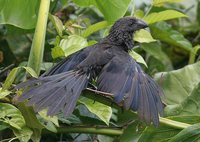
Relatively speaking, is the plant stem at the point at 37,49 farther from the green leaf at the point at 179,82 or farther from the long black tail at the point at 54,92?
the green leaf at the point at 179,82

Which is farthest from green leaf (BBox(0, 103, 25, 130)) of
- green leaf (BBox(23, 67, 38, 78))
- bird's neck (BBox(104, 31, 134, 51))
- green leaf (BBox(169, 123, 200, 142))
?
bird's neck (BBox(104, 31, 134, 51))

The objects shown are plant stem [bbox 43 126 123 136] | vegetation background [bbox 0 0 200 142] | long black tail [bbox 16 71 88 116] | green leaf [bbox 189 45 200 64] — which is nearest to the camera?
long black tail [bbox 16 71 88 116]

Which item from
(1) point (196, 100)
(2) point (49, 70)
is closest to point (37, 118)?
(2) point (49, 70)

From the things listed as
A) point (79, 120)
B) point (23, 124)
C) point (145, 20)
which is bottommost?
point (79, 120)

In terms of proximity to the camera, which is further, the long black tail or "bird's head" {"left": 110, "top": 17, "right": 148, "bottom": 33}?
"bird's head" {"left": 110, "top": 17, "right": 148, "bottom": 33}

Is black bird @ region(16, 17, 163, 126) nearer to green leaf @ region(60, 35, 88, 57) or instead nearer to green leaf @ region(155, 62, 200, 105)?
green leaf @ region(60, 35, 88, 57)

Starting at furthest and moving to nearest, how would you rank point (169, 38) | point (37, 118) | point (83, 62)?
point (169, 38) < point (83, 62) < point (37, 118)

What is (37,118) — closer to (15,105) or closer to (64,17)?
(15,105)
